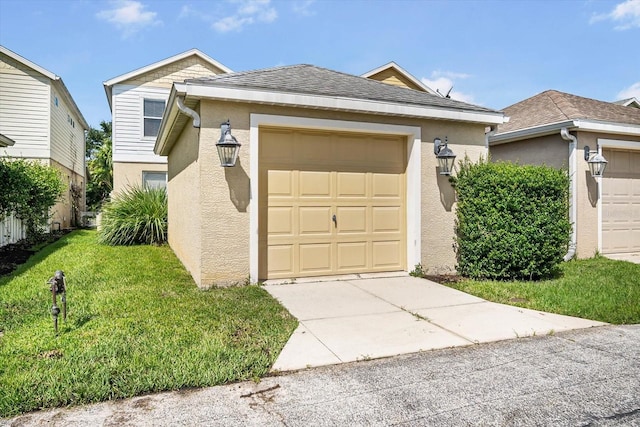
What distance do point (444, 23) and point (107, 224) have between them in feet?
34.1

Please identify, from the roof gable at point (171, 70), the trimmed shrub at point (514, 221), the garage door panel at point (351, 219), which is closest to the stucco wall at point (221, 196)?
the garage door panel at point (351, 219)

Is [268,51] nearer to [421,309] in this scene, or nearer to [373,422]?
[421,309]

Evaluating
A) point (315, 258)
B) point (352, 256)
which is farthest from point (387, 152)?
point (315, 258)

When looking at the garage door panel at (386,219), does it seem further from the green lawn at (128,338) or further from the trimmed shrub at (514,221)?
the green lawn at (128,338)

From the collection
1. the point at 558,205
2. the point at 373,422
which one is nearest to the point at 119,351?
the point at 373,422

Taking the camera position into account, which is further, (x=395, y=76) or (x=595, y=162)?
(x=395, y=76)

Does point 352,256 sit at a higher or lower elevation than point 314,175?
lower

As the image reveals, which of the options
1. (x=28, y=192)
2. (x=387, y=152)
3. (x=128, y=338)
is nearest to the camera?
(x=128, y=338)

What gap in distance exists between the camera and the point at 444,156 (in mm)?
6914

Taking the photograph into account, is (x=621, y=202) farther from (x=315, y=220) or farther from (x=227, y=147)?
(x=227, y=147)

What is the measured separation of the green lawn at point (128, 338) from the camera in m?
2.82

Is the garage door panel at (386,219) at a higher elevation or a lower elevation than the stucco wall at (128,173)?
lower

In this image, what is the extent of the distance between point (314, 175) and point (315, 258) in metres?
1.34

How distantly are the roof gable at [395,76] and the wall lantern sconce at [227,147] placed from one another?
10.2 m
